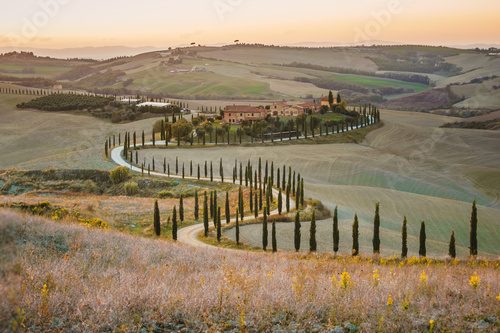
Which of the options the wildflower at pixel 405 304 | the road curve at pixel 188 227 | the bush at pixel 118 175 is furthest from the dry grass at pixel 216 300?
the bush at pixel 118 175

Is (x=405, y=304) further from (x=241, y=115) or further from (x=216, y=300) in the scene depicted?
(x=241, y=115)

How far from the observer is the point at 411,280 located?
14250mm

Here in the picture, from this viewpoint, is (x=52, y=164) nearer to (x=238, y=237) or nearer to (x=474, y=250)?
(x=238, y=237)

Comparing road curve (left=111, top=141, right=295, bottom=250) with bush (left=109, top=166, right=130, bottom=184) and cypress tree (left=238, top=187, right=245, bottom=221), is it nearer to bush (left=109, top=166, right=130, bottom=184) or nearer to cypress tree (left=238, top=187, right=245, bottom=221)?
cypress tree (left=238, top=187, right=245, bottom=221)

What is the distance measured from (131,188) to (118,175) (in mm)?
6647

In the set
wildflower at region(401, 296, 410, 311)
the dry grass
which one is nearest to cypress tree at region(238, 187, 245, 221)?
the dry grass

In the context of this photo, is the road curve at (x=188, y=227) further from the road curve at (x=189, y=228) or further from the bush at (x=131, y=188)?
the bush at (x=131, y=188)

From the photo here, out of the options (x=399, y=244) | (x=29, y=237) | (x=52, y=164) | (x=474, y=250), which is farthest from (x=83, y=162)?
(x=29, y=237)

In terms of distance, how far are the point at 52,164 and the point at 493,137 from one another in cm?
10472

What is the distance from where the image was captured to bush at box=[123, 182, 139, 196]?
8000 cm

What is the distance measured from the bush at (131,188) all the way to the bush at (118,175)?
4.93 m

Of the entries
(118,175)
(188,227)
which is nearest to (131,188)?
(118,175)

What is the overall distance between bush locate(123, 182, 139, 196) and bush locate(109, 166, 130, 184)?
493cm

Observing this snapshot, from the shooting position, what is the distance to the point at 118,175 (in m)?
85.8
